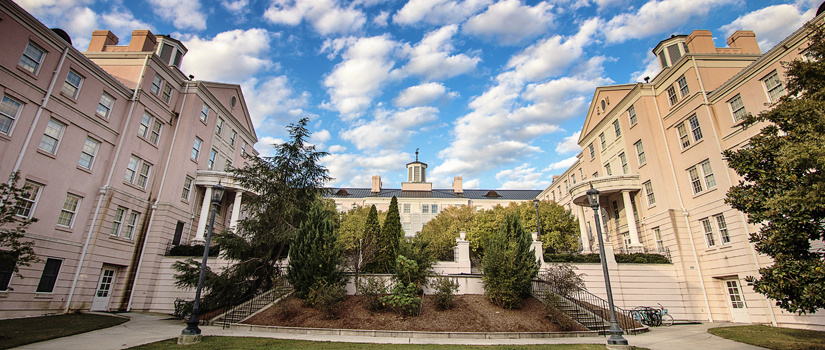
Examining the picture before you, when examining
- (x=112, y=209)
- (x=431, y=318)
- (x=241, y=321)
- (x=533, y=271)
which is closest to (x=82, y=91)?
(x=112, y=209)

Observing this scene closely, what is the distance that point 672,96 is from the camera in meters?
25.5

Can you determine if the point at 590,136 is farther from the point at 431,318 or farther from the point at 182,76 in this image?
the point at 182,76

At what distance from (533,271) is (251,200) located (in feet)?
50.9

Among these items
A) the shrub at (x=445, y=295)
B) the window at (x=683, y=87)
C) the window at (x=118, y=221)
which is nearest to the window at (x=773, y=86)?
the window at (x=683, y=87)

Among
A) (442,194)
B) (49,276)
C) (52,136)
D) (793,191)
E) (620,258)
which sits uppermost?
(442,194)

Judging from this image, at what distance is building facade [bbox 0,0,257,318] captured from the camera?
17141 millimetres

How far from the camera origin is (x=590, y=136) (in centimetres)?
3553

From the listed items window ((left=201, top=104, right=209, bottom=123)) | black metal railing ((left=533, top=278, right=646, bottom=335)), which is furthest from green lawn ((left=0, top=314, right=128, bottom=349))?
black metal railing ((left=533, top=278, right=646, bottom=335))

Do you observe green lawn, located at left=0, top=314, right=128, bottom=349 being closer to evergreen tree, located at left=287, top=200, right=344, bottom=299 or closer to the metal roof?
evergreen tree, located at left=287, top=200, right=344, bottom=299

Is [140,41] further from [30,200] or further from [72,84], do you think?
[30,200]

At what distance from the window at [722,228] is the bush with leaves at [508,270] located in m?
12.1

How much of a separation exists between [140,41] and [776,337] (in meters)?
40.6

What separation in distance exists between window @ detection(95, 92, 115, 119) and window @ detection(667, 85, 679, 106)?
37.7m

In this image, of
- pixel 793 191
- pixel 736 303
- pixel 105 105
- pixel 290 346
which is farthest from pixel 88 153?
pixel 736 303
